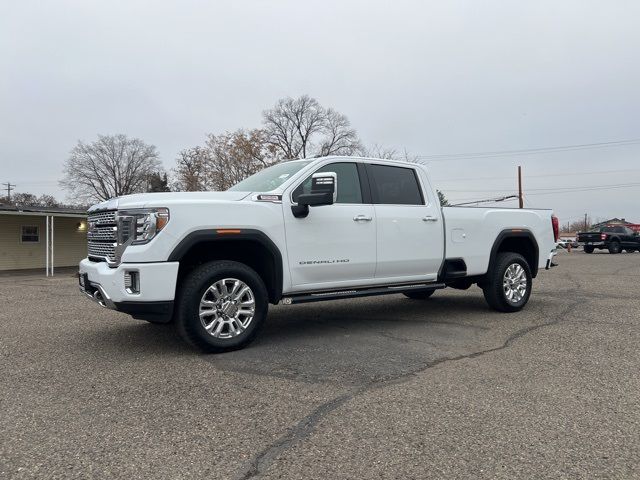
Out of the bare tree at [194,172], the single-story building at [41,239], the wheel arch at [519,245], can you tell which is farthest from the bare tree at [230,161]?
the wheel arch at [519,245]

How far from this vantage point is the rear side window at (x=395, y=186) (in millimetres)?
6109

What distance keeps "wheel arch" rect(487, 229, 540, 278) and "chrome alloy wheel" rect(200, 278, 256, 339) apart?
3.89 meters

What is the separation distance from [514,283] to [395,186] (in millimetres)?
2568

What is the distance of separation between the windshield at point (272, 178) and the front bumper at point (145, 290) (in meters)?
1.49

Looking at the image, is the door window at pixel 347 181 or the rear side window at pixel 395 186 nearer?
the door window at pixel 347 181

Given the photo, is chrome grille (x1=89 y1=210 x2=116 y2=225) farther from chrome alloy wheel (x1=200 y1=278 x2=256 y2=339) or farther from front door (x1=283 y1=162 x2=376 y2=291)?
front door (x1=283 y1=162 x2=376 y2=291)

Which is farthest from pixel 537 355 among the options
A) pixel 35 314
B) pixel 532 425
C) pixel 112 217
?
pixel 35 314

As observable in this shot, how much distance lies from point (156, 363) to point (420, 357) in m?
2.48

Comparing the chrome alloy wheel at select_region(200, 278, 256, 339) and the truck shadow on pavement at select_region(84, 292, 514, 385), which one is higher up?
the chrome alloy wheel at select_region(200, 278, 256, 339)

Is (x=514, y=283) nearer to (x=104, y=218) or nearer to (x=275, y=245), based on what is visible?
(x=275, y=245)

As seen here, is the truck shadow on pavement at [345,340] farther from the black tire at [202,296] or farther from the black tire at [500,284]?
the black tire at [500,284]

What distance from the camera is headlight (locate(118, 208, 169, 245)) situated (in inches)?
177

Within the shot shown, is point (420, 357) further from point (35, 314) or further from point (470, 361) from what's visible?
point (35, 314)

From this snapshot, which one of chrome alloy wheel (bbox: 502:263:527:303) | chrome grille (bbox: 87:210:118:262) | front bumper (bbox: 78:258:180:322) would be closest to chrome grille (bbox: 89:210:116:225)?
chrome grille (bbox: 87:210:118:262)
